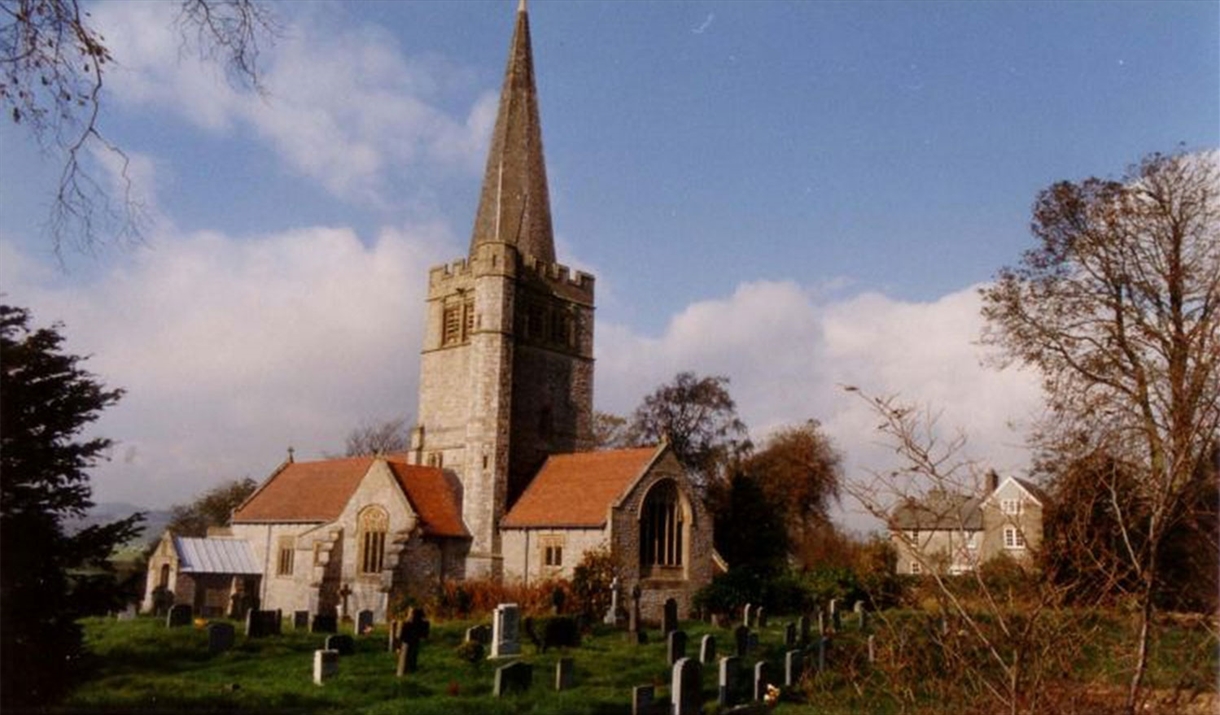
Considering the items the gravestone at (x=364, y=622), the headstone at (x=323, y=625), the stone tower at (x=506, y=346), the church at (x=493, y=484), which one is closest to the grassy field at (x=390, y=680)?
the headstone at (x=323, y=625)

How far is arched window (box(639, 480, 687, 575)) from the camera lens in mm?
28109

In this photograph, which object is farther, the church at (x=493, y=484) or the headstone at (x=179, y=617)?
Result: the church at (x=493, y=484)

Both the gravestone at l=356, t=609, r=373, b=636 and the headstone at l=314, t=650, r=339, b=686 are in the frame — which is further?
the gravestone at l=356, t=609, r=373, b=636

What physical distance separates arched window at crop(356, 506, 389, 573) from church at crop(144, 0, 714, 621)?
5 centimetres

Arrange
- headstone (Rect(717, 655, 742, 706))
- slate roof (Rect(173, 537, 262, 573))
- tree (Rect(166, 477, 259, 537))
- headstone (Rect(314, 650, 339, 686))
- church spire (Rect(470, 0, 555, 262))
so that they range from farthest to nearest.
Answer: tree (Rect(166, 477, 259, 537)) < church spire (Rect(470, 0, 555, 262)) < slate roof (Rect(173, 537, 262, 573)) < headstone (Rect(717, 655, 742, 706)) < headstone (Rect(314, 650, 339, 686))

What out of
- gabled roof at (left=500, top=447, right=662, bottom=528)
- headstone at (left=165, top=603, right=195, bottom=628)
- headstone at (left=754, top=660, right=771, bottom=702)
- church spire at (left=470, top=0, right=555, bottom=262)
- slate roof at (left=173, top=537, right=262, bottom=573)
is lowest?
headstone at (left=754, top=660, right=771, bottom=702)

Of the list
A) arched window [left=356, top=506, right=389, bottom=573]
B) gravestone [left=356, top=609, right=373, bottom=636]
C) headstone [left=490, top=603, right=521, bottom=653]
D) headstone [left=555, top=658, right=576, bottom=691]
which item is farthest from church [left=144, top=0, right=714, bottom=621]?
headstone [left=555, top=658, right=576, bottom=691]

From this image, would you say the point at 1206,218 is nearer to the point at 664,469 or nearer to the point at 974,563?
the point at 664,469

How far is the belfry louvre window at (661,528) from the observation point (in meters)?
28.1

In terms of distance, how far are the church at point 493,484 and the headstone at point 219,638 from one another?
973 cm

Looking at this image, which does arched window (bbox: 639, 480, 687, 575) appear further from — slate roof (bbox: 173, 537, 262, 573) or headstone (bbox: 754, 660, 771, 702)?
slate roof (bbox: 173, 537, 262, 573)

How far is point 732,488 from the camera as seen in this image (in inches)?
1510

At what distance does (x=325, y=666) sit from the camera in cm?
1461

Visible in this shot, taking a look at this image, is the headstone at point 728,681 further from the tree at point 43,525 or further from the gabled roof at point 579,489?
the gabled roof at point 579,489
